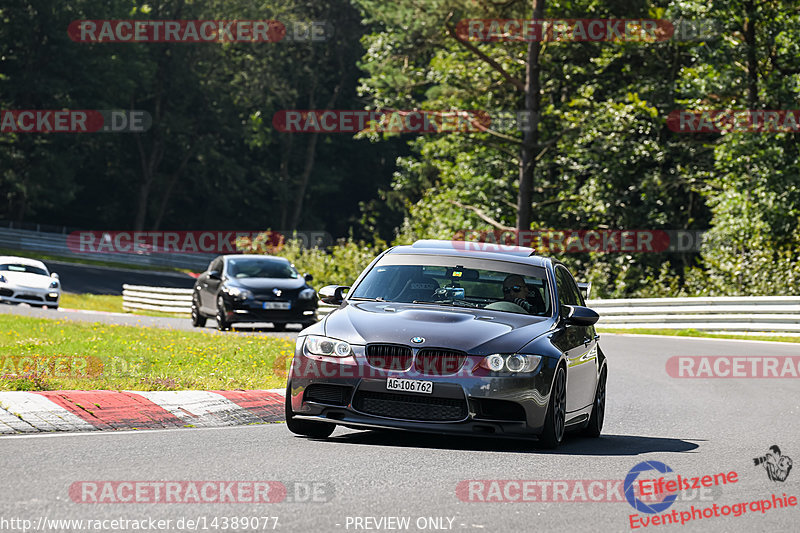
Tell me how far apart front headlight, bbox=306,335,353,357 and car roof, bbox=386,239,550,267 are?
1.73 meters

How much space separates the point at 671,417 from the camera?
12.9 meters

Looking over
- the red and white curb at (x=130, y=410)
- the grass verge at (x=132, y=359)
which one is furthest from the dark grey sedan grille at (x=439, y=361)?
the grass verge at (x=132, y=359)

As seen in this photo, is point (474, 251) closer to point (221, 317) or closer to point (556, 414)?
point (556, 414)

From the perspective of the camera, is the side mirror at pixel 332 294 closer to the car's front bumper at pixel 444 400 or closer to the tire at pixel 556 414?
the car's front bumper at pixel 444 400

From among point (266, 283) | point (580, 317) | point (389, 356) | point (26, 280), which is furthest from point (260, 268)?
point (389, 356)

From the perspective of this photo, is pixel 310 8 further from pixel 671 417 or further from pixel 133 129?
pixel 671 417

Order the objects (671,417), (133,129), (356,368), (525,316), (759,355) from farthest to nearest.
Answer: (133,129) < (759,355) < (671,417) < (525,316) < (356,368)

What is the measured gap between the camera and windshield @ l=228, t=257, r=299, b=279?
26.8m

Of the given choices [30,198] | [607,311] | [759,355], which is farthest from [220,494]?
[30,198]

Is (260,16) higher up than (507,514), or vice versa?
(260,16)

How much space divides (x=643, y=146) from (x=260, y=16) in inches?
1778

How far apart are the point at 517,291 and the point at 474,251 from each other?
0.65 meters

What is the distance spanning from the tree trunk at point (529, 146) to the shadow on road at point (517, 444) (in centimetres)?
3063

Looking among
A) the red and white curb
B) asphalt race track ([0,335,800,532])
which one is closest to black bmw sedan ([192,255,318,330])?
the red and white curb
